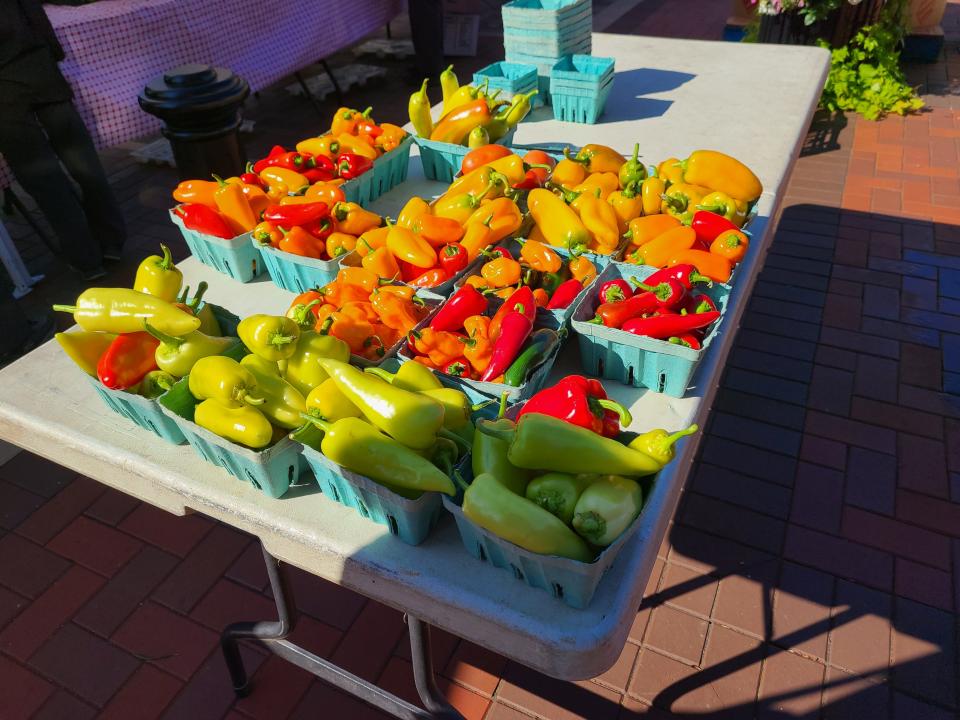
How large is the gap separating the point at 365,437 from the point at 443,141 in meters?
1.86

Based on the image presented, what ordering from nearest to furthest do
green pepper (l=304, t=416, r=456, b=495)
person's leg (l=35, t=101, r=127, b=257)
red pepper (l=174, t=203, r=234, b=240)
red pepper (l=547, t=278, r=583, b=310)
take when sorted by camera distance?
green pepper (l=304, t=416, r=456, b=495), red pepper (l=547, t=278, r=583, b=310), red pepper (l=174, t=203, r=234, b=240), person's leg (l=35, t=101, r=127, b=257)

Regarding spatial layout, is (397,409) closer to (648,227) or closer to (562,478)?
(562,478)

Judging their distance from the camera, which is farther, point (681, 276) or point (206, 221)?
point (206, 221)

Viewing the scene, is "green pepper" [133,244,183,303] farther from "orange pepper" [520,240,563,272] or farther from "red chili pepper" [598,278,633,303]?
"red chili pepper" [598,278,633,303]

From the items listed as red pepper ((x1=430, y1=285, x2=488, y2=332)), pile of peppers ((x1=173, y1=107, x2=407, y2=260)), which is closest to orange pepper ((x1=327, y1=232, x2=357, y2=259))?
pile of peppers ((x1=173, y1=107, x2=407, y2=260))

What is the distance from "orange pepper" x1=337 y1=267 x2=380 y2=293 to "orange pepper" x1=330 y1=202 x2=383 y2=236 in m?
0.32

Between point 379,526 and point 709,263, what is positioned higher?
point 709,263

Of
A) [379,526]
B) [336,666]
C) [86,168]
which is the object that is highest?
[379,526]

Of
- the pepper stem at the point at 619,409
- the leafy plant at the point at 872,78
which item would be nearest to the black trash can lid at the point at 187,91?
the pepper stem at the point at 619,409

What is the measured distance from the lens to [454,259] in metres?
2.10

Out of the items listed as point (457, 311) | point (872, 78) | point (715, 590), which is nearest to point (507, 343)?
point (457, 311)

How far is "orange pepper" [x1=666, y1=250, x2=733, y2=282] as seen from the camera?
2018 mm

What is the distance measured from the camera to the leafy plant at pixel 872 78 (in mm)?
6301

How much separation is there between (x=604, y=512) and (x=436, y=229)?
119 centimetres
